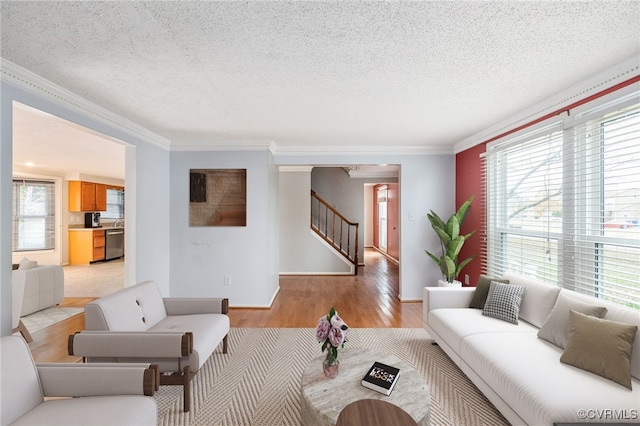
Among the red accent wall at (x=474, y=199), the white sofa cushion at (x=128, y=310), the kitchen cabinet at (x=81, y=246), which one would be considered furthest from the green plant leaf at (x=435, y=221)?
the kitchen cabinet at (x=81, y=246)

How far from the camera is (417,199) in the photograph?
15.0 feet

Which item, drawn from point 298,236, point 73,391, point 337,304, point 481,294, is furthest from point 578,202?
point 298,236

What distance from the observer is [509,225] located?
342 centimetres

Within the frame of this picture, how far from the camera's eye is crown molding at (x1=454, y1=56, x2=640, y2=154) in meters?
2.04

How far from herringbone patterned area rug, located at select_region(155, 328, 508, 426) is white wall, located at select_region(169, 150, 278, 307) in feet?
3.24

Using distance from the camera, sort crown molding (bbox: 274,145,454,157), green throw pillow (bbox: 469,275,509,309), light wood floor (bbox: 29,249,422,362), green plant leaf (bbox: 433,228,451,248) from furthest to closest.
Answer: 1. crown molding (bbox: 274,145,454,157)
2. green plant leaf (bbox: 433,228,451,248)
3. light wood floor (bbox: 29,249,422,362)
4. green throw pillow (bbox: 469,275,509,309)

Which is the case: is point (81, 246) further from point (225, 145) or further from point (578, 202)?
point (578, 202)

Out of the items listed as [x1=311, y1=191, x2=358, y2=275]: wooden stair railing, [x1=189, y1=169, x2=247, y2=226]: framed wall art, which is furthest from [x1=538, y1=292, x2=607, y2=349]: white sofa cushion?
[x1=311, y1=191, x2=358, y2=275]: wooden stair railing

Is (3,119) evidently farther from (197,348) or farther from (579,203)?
(579,203)

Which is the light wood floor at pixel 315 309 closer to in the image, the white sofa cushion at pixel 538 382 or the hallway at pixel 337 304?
the hallway at pixel 337 304

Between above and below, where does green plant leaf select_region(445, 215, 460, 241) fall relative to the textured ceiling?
below

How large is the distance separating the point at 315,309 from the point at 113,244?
7367 millimetres

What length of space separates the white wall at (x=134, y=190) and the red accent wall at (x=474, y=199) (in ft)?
14.7

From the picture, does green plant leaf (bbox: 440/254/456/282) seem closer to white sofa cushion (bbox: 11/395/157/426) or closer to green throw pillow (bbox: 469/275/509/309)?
green throw pillow (bbox: 469/275/509/309)
